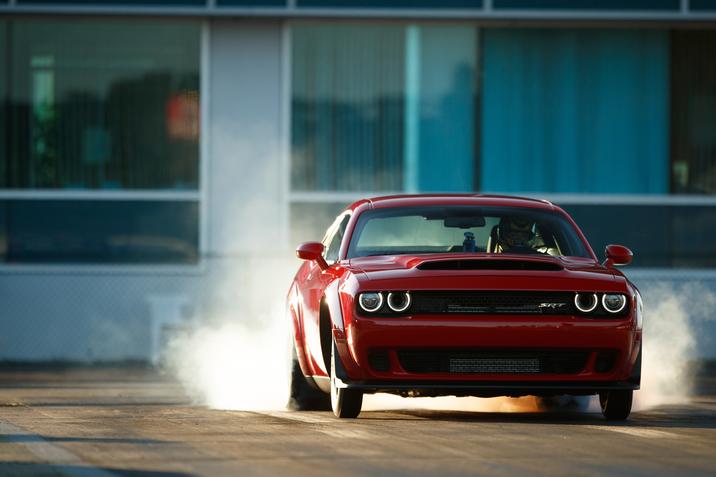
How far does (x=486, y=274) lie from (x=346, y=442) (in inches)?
65.4

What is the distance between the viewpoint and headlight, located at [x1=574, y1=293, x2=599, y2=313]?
10.1m

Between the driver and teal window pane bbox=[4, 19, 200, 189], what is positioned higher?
teal window pane bbox=[4, 19, 200, 189]

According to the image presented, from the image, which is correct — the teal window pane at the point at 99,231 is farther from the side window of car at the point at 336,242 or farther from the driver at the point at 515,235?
the driver at the point at 515,235

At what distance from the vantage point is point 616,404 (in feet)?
34.7

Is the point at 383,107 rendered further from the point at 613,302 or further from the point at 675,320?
the point at 613,302

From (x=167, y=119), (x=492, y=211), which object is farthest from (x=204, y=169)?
(x=492, y=211)

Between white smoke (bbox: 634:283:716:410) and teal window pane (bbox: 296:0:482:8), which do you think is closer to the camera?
white smoke (bbox: 634:283:716:410)

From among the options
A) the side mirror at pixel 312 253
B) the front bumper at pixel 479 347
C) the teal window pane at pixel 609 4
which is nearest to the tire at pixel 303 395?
the side mirror at pixel 312 253

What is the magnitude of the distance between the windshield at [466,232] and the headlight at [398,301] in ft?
3.93

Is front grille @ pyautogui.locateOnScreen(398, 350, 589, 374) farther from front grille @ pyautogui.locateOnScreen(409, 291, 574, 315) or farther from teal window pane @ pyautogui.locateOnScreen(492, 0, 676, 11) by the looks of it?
teal window pane @ pyautogui.locateOnScreen(492, 0, 676, 11)

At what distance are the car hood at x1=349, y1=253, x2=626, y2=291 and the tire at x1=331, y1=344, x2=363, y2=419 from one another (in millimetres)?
588

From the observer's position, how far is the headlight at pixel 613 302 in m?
10.2

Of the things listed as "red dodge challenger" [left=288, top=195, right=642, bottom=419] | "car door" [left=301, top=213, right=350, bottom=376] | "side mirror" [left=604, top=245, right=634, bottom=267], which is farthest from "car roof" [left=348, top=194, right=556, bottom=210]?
"red dodge challenger" [left=288, top=195, right=642, bottom=419]

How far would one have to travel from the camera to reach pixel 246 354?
17.6 m
